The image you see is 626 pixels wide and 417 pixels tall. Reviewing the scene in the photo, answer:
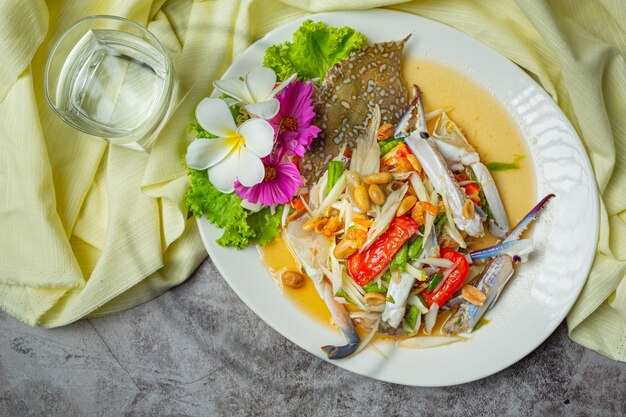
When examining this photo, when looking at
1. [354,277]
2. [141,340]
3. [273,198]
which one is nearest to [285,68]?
[273,198]

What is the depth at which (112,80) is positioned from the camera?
2.78m

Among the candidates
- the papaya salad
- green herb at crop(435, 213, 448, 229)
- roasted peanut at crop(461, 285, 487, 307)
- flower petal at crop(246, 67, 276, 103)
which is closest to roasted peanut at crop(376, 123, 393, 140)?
the papaya salad

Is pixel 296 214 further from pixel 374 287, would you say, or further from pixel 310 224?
pixel 374 287

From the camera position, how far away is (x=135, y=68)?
9.11 feet

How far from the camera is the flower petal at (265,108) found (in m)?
2.38

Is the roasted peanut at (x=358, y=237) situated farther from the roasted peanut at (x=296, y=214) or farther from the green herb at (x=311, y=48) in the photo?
the green herb at (x=311, y=48)

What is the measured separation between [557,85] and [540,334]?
1113 mm

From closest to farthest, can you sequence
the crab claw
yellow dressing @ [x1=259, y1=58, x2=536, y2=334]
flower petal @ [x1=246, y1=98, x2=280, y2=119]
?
flower petal @ [x1=246, y1=98, x2=280, y2=119]
the crab claw
yellow dressing @ [x1=259, y1=58, x2=536, y2=334]

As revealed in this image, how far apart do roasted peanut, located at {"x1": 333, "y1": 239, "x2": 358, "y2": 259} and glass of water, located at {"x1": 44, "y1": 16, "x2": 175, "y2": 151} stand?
3.24 ft

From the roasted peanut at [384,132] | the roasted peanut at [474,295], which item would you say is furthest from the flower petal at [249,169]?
the roasted peanut at [474,295]

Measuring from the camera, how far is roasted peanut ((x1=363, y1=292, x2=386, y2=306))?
2.61m

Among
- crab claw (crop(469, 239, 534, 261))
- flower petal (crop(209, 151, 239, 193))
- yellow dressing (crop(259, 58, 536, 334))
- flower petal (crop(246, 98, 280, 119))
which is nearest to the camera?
flower petal (crop(246, 98, 280, 119))

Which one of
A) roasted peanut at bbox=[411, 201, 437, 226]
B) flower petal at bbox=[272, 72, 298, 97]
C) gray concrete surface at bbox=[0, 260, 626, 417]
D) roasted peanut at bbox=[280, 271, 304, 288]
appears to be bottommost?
gray concrete surface at bbox=[0, 260, 626, 417]

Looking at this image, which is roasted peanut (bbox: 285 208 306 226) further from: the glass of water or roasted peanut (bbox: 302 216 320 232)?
the glass of water
